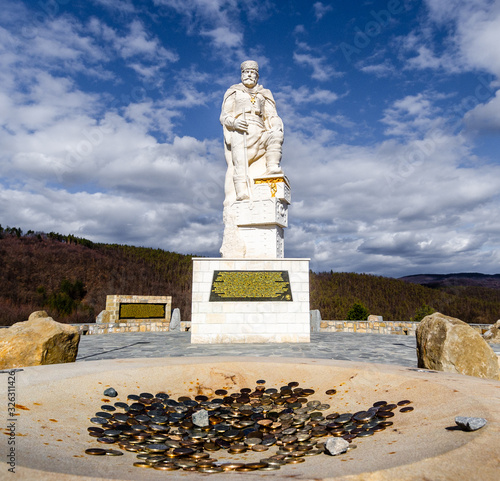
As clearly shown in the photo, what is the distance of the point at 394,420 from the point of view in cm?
255

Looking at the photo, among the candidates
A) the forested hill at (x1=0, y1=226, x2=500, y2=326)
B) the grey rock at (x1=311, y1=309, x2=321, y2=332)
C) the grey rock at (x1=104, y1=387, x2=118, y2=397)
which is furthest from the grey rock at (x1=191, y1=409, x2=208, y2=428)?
the forested hill at (x1=0, y1=226, x2=500, y2=326)


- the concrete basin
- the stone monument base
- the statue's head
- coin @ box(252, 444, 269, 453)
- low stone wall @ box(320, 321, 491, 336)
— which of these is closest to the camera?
the concrete basin

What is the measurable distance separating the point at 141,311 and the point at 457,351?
12976 millimetres

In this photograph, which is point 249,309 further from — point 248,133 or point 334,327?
point 334,327

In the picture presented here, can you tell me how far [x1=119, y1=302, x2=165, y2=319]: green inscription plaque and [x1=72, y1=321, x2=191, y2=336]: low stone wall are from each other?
32 cm

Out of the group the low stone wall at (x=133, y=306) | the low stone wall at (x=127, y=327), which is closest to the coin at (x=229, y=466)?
the low stone wall at (x=127, y=327)

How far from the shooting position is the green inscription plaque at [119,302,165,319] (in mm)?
15055

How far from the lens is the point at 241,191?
1055cm

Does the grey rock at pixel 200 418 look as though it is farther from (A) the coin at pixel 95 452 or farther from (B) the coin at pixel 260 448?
(A) the coin at pixel 95 452

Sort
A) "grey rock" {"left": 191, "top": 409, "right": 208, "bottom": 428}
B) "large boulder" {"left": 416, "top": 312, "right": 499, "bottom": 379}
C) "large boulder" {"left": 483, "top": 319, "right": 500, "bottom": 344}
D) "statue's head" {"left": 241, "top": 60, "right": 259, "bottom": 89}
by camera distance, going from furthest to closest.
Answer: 1. "large boulder" {"left": 483, "top": 319, "right": 500, "bottom": 344}
2. "statue's head" {"left": 241, "top": 60, "right": 259, "bottom": 89}
3. "large boulder" {"left": 416, "top": 312, "right": 499, "bottom": 379}
4. "grey rock" {"left": 191, "top": 409, "right": 208, "bottom": 428}

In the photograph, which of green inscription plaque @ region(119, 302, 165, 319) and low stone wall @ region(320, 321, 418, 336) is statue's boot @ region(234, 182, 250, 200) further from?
green inscription plaque @ region(119, 302, 165, 319)

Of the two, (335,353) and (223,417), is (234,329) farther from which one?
(223,417)

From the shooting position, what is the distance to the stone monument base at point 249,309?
29.6 feet

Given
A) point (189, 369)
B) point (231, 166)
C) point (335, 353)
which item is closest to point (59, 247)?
point (231, 166)
